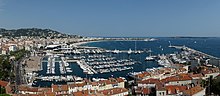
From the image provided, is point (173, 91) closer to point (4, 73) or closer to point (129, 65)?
point (4, 73)

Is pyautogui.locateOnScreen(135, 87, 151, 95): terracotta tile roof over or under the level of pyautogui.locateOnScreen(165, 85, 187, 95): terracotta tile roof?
under

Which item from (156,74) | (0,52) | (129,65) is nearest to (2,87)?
(156,74)

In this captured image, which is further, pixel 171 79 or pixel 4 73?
pixel 4 73

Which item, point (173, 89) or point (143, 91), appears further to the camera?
point (143, 91)

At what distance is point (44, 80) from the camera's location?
43062 mm

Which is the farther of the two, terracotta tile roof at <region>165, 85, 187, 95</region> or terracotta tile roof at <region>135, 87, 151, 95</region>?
terracotta tile roof at <region>135, 87, 151, 95</region>

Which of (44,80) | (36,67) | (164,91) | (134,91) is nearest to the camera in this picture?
(164,91)

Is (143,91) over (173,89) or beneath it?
beneath

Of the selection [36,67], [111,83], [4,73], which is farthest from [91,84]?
[36,67]

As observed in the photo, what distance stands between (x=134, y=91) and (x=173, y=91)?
13.3 ft

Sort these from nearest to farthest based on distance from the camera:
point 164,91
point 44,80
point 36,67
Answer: point 164,91 < point 44,80 < point 36,67

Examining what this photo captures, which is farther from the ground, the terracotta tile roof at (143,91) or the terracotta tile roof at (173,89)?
the terracotta tile roof at (173,89)

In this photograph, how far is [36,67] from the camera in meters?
56.4

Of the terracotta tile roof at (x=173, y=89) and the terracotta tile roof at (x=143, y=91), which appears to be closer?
the terracotta tile roof at (x=173, y=89)
